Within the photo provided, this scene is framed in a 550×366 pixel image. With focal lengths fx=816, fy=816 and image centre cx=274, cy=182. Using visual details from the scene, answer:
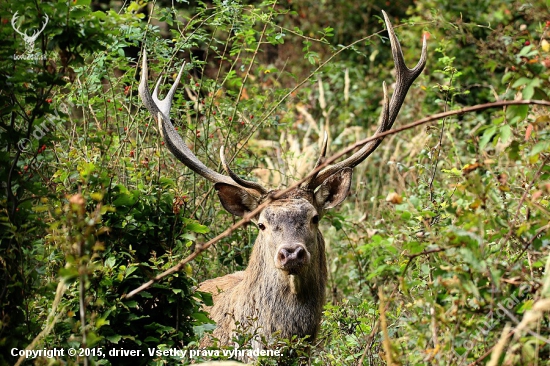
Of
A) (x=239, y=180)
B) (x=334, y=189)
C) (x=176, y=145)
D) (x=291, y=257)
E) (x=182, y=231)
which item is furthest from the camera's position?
(x=334, y=189)

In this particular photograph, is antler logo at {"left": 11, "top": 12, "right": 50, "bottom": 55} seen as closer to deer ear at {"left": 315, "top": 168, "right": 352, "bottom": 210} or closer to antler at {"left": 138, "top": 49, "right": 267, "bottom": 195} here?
antler at {"left": 138, "top": 49, "right": 267, "bottom": 195}

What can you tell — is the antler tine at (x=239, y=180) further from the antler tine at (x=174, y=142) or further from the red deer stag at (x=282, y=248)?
the antler tine at (x=174, y=142)

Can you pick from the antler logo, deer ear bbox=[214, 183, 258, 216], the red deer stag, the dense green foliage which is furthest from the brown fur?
the antler logo

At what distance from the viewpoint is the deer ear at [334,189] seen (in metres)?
5.57

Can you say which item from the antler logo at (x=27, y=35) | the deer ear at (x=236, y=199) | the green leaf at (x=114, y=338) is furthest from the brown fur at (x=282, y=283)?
the antler logo at (x=27, y=35)

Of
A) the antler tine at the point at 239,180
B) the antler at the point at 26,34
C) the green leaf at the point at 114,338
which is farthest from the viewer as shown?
the antler tine at the point at 239,180

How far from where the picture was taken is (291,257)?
4.78 m

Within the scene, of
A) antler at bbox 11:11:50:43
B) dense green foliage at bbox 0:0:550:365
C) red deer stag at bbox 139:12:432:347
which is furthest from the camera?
red deer stag at bbox 139:12:432:347

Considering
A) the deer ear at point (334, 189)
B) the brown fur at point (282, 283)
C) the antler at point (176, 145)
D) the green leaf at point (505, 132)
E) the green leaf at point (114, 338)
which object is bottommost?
the green leaf at point (114, 338)

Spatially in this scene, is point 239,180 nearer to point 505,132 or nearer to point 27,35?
point 27,35

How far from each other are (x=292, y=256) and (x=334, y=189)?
1012 mm

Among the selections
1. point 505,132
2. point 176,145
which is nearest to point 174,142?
point 176,145

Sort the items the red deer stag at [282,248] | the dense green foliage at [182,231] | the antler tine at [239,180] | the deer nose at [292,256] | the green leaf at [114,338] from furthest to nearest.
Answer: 1. the antler tine at [239,180]
2. the red deer stag at [282,248]
3. the deer nose at [292,256]
4. the green leaf at [114,338]
5. the dense green foliage at [182,231]

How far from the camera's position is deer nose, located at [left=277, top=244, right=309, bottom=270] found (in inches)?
188
